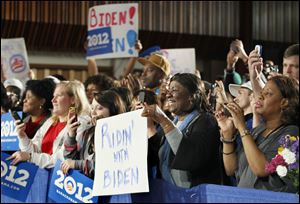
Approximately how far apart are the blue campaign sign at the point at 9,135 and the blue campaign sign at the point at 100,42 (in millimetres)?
2024

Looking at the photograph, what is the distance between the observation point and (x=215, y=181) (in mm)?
3844

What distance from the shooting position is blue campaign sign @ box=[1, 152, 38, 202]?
5.11 metres

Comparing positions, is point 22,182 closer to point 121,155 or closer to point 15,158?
point 15,158

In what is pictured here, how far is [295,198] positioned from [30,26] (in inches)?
355

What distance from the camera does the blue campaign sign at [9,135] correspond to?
557 centimetres

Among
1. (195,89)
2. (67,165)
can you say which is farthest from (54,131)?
(195,89)

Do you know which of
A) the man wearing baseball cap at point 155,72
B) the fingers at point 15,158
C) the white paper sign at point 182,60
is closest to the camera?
the fingers at point 15,158

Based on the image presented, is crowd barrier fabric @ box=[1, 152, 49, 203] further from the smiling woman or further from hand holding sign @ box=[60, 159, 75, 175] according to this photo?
the smiling woman

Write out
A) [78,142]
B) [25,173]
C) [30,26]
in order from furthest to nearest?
[30,26]
[25,173]
[78,142]

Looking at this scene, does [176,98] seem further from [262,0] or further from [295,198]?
[262,0]

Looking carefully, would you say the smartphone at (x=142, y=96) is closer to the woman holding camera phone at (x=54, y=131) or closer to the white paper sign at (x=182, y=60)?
the woman holding camera phone at (x=54, y=131)

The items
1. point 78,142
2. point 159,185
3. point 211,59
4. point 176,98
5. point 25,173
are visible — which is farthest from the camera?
point 211,59

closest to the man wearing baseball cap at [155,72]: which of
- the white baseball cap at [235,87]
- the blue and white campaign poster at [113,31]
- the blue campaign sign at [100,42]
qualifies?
the white baseball cap at [235,87]

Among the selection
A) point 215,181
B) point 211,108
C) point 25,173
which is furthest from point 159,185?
point 25,173
